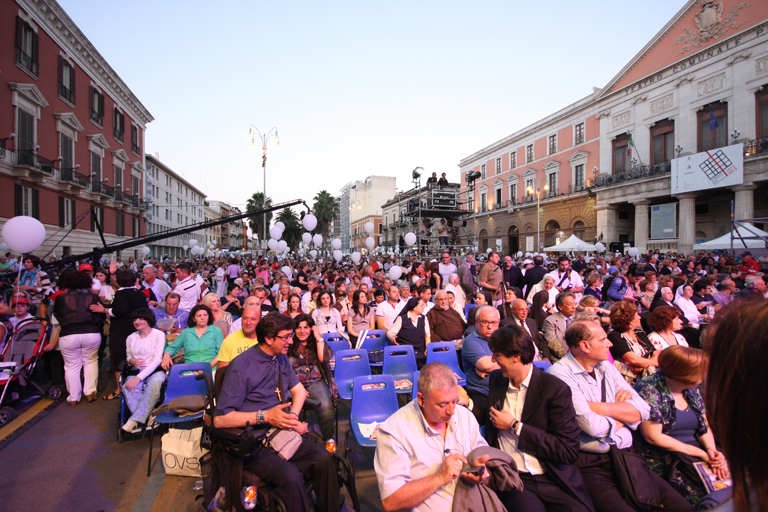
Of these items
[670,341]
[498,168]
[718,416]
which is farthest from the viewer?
[498,168]

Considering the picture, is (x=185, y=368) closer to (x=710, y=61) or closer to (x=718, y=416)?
(x=718, y=416)

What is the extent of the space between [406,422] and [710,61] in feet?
104

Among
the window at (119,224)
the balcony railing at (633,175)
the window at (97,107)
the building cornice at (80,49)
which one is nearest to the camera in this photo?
the building cornice at (80,49)

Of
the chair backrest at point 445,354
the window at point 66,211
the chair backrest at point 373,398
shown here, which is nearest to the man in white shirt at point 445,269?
the chair backrest at point 445,354

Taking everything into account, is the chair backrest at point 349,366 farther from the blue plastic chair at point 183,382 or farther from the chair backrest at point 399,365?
the blue plastic chair at point 183,382

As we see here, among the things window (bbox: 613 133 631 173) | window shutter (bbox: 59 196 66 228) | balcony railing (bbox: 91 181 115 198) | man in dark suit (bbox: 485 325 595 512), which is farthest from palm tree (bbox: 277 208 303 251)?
man in dark suit (bbox: 485 325 595 512)

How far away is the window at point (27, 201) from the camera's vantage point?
17.4 meters

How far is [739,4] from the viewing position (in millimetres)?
21453

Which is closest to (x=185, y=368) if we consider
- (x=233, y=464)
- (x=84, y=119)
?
(x=233, y=464)

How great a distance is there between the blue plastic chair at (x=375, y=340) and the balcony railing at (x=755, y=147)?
25271 mm

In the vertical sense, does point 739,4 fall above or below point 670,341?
above

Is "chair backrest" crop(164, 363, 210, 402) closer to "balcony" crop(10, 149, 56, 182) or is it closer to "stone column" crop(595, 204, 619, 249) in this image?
"balcony" crop(10, 149, 56, 182)

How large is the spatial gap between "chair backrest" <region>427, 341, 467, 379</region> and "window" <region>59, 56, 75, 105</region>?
26971mm

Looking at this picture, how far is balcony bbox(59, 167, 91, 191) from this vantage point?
21038 mm
